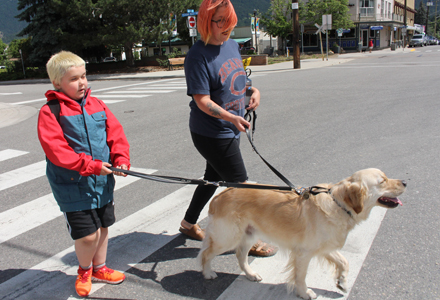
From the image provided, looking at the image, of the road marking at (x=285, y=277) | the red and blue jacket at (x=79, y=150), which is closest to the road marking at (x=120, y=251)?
the red and blue jacket at (x=79, y=150)

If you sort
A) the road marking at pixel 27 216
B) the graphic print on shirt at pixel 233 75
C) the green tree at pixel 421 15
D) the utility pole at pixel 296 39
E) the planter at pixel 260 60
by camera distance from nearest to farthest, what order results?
the graphic print on shirt at pixel 233 75, the road marking at pixel 27 216, the utility pole at pixel 296 39, the planter at pixel 260 60, the green tree at pixel 421 15

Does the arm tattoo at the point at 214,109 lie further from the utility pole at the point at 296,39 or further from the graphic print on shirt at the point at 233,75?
the utility pole at the point at 296,39

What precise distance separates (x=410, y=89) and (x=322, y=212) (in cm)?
1055

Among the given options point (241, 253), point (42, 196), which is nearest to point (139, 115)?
point (42, 196)

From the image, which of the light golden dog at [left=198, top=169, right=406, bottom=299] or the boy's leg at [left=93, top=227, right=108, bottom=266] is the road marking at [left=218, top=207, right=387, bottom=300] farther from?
the boy's leg at [left=93, top=227, right=108, bottom=266]

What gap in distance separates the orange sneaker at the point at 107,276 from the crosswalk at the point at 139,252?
5 cm

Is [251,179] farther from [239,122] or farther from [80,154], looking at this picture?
[80,154]

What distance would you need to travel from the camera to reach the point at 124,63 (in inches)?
1273

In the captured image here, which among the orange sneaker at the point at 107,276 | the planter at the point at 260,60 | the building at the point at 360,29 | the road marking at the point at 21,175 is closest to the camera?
the orange sneaker at the point at 107,276

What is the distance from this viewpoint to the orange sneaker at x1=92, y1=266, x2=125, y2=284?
2.74 metres

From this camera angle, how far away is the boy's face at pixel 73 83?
2.39 m

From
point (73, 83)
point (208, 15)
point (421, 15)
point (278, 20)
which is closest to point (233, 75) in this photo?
point (208, 15)

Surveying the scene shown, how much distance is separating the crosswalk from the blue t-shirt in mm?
1117

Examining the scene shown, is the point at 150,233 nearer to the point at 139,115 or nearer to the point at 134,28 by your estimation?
the point at 139,115
